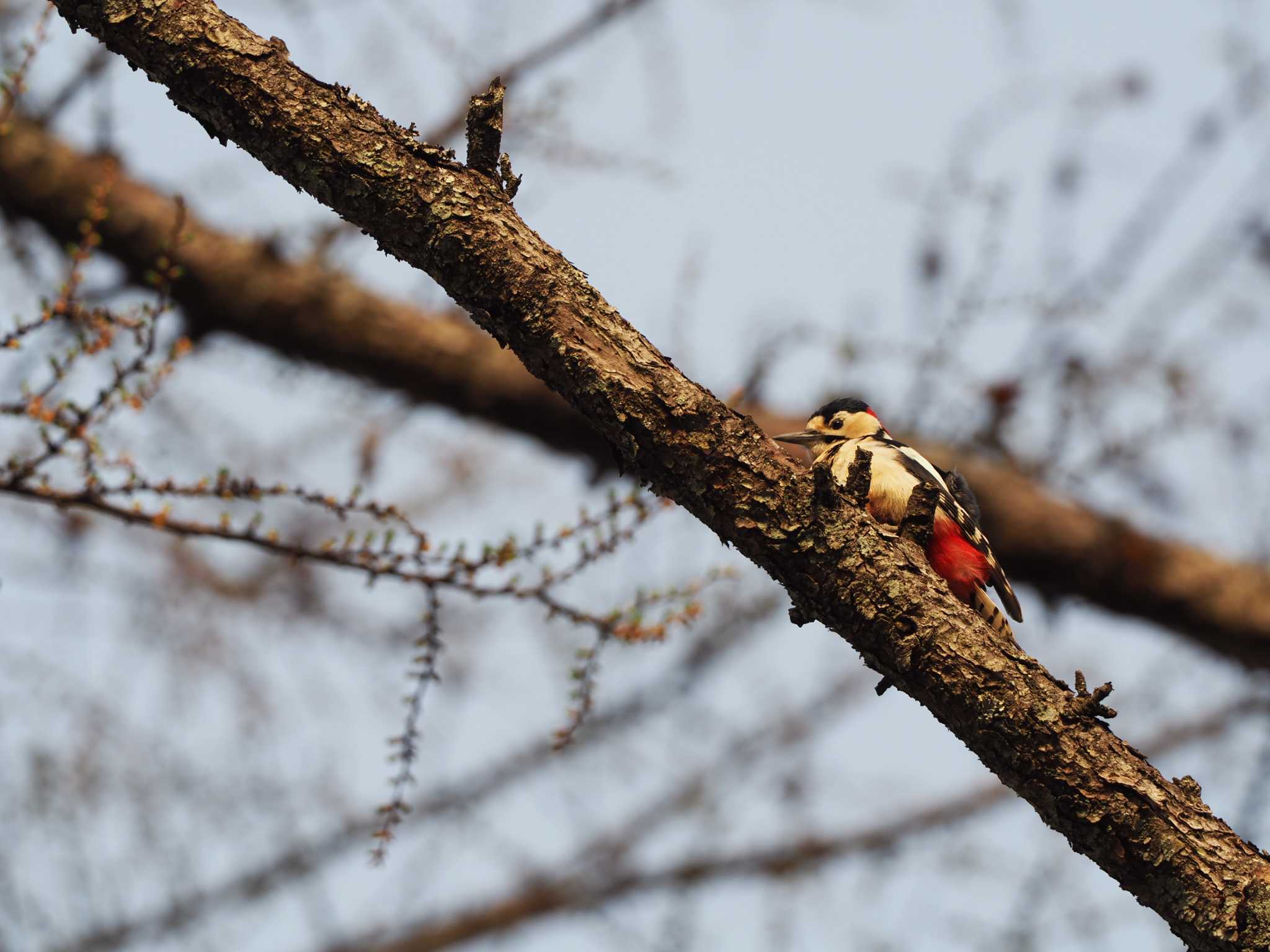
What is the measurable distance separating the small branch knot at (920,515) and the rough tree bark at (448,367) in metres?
2.90

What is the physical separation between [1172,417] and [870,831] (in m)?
3.41

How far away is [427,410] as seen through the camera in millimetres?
6656

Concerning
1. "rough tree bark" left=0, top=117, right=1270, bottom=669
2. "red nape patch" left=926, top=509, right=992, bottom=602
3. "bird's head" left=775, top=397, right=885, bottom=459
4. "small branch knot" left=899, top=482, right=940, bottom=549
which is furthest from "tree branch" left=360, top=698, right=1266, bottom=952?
"small branch knot" left=899, top=482, right=940, bottom=549

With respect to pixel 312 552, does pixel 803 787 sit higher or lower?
higher

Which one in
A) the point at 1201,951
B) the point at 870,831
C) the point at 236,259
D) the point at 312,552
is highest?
the point at 236,259

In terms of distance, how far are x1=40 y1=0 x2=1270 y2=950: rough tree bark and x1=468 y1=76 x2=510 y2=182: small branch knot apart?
5 centimetres

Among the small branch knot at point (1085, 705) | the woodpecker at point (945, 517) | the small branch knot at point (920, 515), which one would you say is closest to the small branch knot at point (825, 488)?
the small branch knot at point (920, 515)

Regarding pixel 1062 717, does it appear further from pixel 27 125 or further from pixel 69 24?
pixel 27 125

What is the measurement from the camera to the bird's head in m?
5.80

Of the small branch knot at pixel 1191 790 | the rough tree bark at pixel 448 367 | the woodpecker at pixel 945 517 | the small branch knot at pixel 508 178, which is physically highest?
the rough tree bark at pixel 448 367

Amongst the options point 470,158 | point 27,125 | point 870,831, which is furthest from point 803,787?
point 470,158

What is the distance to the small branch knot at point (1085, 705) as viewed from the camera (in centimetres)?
262

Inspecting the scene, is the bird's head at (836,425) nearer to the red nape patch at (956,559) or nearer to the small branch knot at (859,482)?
the red nape patch at (956,559)

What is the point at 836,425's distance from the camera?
5.93 metres
